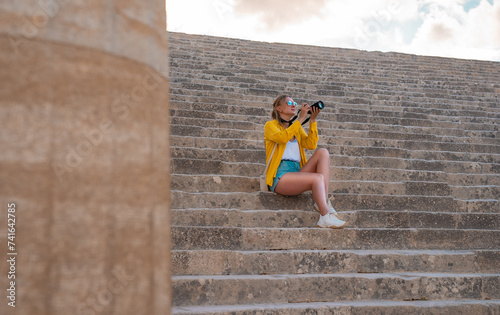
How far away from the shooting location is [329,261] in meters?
3.35

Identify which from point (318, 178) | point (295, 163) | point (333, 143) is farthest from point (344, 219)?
point (333, 143)

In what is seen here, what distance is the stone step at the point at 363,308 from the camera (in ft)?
8.91

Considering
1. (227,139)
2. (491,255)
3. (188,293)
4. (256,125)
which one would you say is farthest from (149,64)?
(256,125)

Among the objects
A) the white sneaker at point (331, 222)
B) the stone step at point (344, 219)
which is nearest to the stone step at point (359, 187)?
the stone step at point (344, 219)

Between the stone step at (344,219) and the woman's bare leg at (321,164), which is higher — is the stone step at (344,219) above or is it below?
below

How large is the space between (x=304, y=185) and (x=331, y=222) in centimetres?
38

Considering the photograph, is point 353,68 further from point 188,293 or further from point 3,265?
point 3,265

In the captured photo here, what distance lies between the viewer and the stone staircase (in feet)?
10.1

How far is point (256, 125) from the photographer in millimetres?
5688

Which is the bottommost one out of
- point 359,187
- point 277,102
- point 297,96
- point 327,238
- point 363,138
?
point 327,238

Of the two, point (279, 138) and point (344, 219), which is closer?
point (344, 219)

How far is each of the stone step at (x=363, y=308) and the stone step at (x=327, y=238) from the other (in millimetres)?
626

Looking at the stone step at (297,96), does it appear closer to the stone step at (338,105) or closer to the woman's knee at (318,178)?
the stone step at (338,105)

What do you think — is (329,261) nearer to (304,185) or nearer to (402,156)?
(304,185)
